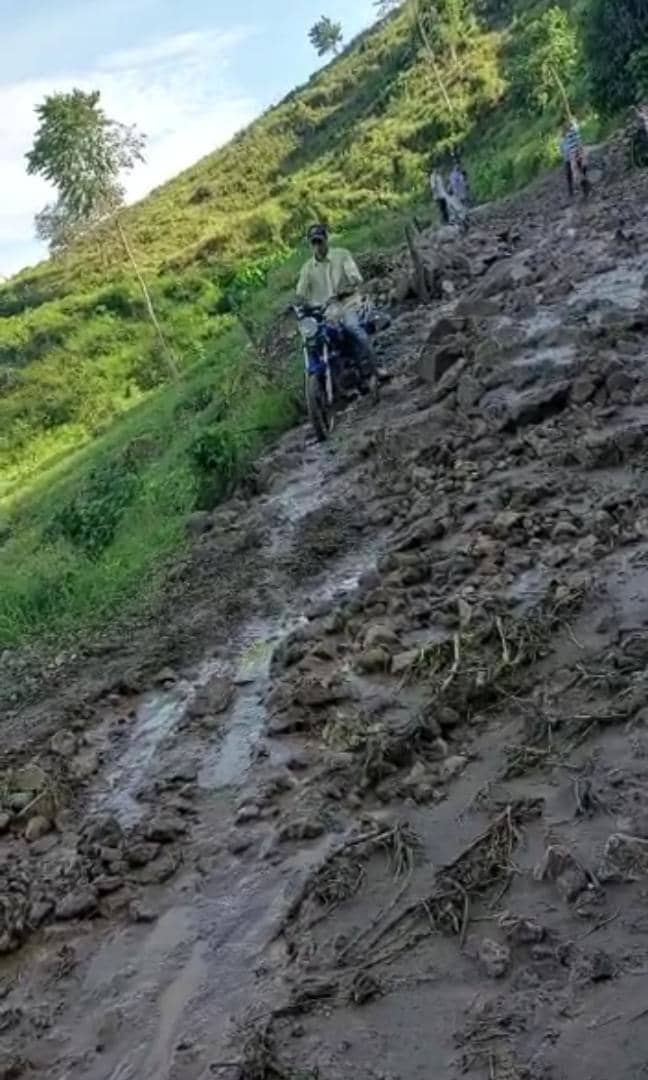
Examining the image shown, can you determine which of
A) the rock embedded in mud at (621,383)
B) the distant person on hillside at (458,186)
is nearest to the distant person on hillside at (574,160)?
the distant person on hillside at (458,186)

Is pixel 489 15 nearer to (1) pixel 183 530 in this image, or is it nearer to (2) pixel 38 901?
(1) pixel 183 530

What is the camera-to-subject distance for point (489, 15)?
2335 inches

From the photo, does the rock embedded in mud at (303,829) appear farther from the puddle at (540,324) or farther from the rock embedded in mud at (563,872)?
the puddle at (540,324)

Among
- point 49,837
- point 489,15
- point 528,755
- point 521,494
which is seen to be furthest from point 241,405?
point 489,15

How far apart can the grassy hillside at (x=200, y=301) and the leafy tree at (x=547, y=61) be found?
290 millimetres

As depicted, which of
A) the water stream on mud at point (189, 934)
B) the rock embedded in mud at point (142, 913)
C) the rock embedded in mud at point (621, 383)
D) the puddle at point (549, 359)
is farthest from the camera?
the puddle at point (549, 359)

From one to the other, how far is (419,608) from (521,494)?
1.32 m

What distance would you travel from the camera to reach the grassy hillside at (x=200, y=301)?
12.3 m

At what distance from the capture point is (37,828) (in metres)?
5.30

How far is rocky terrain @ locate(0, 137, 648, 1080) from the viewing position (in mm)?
3305

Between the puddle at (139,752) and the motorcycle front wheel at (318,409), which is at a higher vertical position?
the motorcycle front wheel at (318,409)

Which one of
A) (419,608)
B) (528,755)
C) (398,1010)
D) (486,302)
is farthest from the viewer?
(486,302)

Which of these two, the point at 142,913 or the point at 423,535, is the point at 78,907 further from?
the point at 423,535

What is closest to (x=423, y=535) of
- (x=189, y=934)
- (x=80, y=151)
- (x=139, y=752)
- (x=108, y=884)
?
(x=139, y=752)
